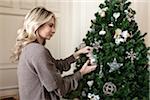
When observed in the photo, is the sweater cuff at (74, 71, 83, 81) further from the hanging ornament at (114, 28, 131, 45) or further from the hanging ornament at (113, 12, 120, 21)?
the hanging ornament at (113, 12, 120, 21)

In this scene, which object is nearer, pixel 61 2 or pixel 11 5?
pixel 11 5

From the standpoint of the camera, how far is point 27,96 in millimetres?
2104

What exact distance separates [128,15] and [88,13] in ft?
3.33

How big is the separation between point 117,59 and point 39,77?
0.65m

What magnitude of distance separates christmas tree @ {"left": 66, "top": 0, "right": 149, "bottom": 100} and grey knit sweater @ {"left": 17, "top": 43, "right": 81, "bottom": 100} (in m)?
0.27

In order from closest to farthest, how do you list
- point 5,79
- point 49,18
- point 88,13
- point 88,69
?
point 49,18
point 88,69
point 5,79
point 88,13

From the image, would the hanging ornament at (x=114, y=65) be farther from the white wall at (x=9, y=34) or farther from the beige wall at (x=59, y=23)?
the white wall at (x=9, y=34)

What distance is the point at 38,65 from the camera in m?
2.00

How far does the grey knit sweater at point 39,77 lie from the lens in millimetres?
1998

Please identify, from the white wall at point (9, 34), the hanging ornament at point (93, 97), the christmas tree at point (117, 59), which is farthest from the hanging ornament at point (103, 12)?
the white wall at point (9, 34)

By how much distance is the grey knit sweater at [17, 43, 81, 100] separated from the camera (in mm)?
1998

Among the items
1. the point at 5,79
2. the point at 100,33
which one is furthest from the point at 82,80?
the point at 5,79

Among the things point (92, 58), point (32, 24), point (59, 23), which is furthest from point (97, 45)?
point (59, 23)

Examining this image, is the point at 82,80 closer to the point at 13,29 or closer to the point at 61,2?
the point at 13,29
